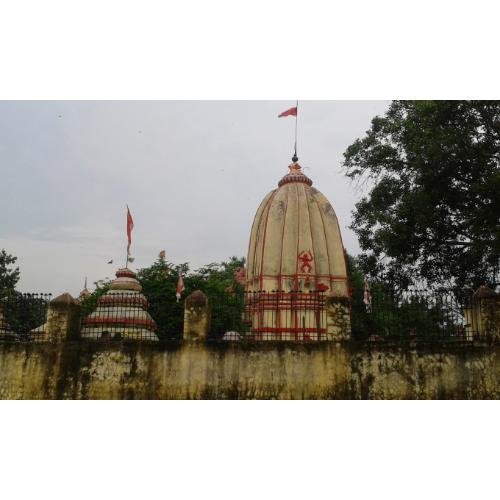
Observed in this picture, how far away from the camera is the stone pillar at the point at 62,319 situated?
405 inches

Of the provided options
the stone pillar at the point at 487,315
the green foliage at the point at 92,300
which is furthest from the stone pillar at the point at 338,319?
the green foliage at the point at 92,300

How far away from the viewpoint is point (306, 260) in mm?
18875

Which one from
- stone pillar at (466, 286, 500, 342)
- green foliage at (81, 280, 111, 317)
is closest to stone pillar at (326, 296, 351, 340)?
stone pillar at (466, 286, 500, 342)

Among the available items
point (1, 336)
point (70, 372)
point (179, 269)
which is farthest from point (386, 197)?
point (179, 269)

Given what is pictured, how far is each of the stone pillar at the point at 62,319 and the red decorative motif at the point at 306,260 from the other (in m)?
9.86

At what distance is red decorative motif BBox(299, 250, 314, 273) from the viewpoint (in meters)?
18.8

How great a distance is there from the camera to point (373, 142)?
1488 cm

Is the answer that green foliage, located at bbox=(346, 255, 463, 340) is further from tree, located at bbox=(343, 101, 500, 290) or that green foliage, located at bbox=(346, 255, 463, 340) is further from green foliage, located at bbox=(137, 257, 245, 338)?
green foliage, located at bbox=(137, 257, 245, 338)

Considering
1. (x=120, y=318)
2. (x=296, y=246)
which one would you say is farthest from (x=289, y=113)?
(x=120, y=318)

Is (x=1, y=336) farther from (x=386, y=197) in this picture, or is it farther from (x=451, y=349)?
(x=386, y=197)

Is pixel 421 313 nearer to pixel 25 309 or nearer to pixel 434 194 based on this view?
pixel 434 194

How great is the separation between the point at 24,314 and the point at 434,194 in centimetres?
1037

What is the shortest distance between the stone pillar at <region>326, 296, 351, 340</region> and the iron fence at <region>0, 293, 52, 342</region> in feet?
19.3

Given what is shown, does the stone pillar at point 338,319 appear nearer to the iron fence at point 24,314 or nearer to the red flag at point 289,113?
the iron fence at point 24,314
